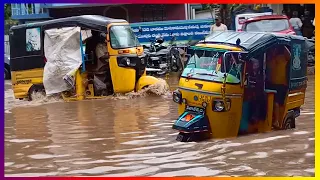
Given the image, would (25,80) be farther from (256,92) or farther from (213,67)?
(256,92)

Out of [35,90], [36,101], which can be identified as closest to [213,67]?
[36,101]

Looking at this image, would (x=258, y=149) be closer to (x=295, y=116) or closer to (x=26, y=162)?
(x=295, y=116)

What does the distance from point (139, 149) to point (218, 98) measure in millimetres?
1229

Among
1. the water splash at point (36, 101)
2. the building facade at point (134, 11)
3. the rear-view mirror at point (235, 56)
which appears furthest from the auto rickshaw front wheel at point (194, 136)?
the building facade at point (134, 11)

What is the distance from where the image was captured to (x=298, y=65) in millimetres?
7977

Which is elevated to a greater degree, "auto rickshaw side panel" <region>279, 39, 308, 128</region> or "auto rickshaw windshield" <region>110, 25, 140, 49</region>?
"auto rickshaw windshield" <region>110, 25, 140, 49</region>

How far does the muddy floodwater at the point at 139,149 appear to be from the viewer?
6137 millimetres

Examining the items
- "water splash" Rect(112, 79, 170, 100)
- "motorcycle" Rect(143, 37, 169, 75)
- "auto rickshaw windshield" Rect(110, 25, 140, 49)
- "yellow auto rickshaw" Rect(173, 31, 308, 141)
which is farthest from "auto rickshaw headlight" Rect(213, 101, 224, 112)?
"motorcycle" Rect(143, 37, 169, 75)

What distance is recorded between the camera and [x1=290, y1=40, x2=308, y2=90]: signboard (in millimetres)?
7824

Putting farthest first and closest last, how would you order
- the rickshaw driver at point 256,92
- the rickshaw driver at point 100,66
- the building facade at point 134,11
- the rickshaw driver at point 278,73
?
1. the building facade at point 134,11
2. the rickshaw driver at point 100,66
3. the rickshaw driver at point 278,73
4. the rickshaw driver at point 256,92

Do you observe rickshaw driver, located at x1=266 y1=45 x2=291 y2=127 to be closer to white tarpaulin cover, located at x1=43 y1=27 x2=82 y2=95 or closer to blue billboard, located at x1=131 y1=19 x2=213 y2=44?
white tarpaulin cover, located at x1=43 y1=27 x2=82 y2=95

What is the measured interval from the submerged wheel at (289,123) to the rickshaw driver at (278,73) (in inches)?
9.7

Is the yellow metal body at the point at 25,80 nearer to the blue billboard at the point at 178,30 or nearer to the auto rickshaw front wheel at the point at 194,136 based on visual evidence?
the auto rickshaw front wheel at the point at 194,136

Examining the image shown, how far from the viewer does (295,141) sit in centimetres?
730
